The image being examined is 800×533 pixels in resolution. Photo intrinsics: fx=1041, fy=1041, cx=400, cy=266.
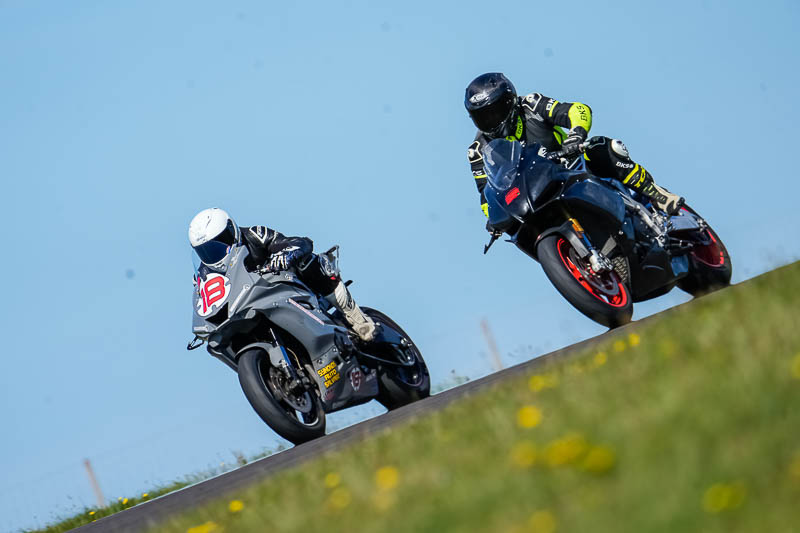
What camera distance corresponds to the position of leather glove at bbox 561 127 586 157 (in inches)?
331

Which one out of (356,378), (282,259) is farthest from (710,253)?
(282,259)

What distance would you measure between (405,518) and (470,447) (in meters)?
0.77

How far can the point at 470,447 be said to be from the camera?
3.53 metres

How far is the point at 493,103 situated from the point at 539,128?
22.3 inches

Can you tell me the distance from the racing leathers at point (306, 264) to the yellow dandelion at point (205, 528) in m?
4.42

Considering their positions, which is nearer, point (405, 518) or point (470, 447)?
point (405, 518)

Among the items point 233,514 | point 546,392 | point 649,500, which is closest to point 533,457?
point 649,500

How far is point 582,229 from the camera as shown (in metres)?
8.20

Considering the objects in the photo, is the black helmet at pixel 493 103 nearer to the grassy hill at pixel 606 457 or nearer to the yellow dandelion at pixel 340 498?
the grassy hill at pixel 606 457

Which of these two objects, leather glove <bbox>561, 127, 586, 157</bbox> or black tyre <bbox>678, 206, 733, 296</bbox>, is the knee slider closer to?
leather glove <bbox>561, 127, 586, 157</bbox>

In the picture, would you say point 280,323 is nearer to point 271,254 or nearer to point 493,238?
point 271,254

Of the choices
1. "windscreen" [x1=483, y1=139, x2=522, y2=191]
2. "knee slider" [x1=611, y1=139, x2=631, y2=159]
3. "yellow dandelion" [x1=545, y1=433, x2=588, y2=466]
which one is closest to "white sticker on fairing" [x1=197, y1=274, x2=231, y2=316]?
"windscreen" [x1=483, y1=139, x2=522, y2=191]

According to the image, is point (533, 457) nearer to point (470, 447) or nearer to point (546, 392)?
point (470, 447)

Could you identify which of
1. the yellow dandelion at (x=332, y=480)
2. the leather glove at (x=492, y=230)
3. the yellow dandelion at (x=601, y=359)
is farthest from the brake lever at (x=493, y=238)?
the yellow dandelion at (x=332, y=480)
